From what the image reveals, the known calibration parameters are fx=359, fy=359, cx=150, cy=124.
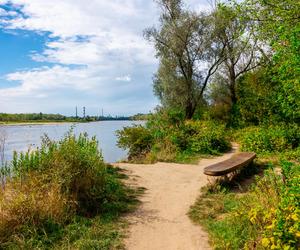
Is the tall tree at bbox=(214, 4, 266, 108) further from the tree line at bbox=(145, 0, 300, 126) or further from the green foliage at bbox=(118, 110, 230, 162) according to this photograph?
the green foliage at bbox=(118, 110, 230, 162)

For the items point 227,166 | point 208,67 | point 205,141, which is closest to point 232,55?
point 208,67

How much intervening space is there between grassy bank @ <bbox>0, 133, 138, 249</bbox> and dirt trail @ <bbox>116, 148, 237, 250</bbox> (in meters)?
0.37

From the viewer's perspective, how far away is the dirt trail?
6.30 metres

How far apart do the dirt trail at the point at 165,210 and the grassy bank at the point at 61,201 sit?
1.22 feet

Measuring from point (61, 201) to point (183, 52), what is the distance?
68.7ft

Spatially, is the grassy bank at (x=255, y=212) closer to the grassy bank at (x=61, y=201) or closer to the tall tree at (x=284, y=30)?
the grassy bank at (x=61, y=201)

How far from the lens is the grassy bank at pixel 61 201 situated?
6.02 metres

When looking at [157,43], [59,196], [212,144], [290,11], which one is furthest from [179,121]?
[59,196]

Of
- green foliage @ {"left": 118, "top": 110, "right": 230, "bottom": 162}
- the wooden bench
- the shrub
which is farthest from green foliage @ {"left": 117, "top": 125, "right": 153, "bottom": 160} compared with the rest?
the wooden bench

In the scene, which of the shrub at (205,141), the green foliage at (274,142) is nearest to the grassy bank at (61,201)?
the shrub at (205,141)

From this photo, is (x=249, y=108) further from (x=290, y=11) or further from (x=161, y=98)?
(x=290, y=11)

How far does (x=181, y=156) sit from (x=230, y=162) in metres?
5.25

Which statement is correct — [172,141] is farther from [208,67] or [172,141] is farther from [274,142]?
[208,67]

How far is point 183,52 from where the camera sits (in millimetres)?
26219
